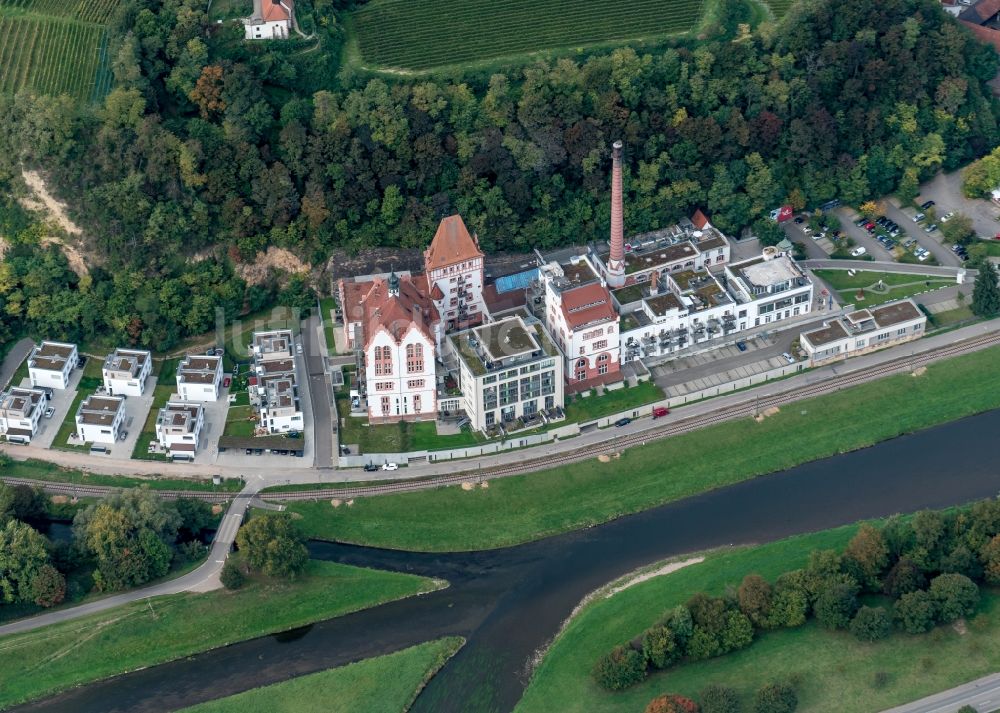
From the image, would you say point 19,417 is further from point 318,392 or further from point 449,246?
point 449,246

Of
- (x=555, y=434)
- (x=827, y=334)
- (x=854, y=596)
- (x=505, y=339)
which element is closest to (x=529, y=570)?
(x=555, y=434)

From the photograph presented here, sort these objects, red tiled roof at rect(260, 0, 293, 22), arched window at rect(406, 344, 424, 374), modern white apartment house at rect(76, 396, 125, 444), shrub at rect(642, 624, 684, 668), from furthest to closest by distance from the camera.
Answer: red tiled roof at rect(260, 0, 293, 22)
modern white apartment house at rect(76, 396, 125, 444)
arched window at rect(406, 344, 424, 374)
shrub at rect(642, 624, 684, 668)

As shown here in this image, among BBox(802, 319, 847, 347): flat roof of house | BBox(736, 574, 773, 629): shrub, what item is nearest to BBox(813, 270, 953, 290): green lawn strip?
BBox(802, 319, 847, 347): flat roof of house

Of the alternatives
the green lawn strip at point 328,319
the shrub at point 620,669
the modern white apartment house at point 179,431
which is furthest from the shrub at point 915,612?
the modern white apartment house at point 179,431

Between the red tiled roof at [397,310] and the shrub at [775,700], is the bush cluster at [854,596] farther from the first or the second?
the red tiled roof at [397,310]

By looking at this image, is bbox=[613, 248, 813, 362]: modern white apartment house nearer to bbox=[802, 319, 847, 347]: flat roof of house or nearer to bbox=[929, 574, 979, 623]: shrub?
Answer: bbox=[802, 319, 847, 347]: flat roof of house

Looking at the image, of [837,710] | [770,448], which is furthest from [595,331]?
[837,710]
